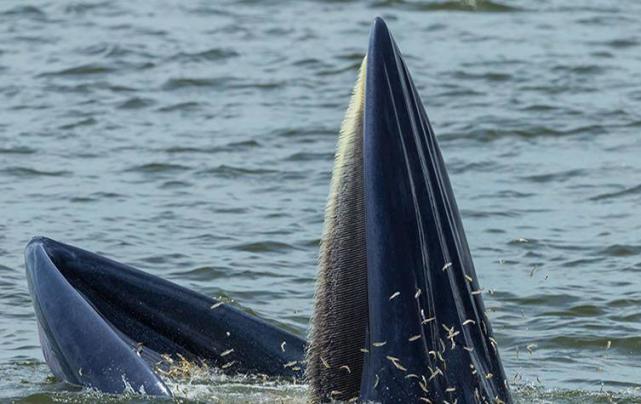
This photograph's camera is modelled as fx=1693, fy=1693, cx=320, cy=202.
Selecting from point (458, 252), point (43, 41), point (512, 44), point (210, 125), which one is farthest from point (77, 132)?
→ point (458, 252)

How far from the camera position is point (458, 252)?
19.6ft

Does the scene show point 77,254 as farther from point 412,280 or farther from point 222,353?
point 412,280

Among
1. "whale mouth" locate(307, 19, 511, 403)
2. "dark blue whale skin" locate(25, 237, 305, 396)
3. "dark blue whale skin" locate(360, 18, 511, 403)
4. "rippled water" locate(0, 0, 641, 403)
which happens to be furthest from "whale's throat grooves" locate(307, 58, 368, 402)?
"dark blue whale skin" locate(25, 237, 305, 396)

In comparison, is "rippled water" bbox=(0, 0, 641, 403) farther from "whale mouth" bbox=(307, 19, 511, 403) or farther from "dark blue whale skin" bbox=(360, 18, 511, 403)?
"dark blue whale skin" bbox=(360, 18, 511, 403)

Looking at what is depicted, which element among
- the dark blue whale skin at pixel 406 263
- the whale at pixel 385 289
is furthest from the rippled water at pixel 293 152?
the dark blue whale skin at pixel 406 263

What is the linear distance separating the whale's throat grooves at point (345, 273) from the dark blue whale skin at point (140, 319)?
85 centimetres

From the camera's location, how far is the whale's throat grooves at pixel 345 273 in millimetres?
5910

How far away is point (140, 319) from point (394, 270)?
1604 mm

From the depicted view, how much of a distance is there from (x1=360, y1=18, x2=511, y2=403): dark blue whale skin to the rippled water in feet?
3.43

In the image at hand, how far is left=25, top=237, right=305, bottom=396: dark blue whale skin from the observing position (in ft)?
21.4

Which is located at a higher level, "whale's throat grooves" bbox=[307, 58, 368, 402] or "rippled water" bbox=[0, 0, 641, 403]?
"whale's throat grooves" bbox=[307, 58, 368, 402]

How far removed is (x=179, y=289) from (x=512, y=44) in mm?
11566

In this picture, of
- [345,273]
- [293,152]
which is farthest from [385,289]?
[293,152]

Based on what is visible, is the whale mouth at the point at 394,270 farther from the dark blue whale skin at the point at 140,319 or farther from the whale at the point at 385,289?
the dark blue whale skin at the point at 140,319
